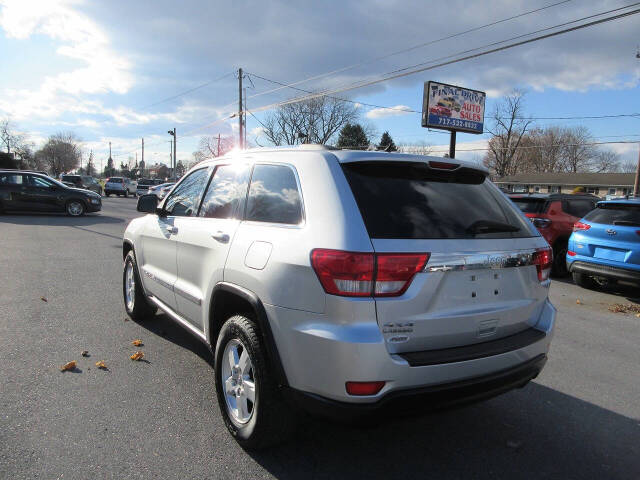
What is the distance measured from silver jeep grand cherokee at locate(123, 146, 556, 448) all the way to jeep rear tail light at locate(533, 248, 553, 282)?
0.02 m

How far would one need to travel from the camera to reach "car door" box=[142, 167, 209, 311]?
398cm

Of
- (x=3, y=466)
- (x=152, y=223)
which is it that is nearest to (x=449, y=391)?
(x=3, y=466)

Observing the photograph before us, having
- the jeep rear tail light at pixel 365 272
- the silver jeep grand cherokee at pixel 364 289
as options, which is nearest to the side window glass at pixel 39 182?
the silver jeep grand cherokee at pixel 364 289

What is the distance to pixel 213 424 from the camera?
3.11 m

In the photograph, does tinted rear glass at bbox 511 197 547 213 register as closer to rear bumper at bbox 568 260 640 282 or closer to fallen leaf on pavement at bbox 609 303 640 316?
rear bumper at bbox 568 260 640 282

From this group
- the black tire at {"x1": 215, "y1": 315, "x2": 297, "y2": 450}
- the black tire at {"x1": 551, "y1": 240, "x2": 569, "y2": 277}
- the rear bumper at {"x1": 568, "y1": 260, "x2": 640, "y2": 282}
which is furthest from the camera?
the black tire at {"x1": 551, "y1": 240, "x2": 569, "y2": 277}

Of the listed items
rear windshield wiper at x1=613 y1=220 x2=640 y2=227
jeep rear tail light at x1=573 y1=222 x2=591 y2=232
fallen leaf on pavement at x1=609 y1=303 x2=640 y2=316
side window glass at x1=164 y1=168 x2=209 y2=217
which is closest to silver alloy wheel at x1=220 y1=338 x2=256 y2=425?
side window glass at x1=164 y1=168 x2=209 y2=217

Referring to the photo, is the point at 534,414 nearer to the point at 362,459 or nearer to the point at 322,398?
the point at 362,459

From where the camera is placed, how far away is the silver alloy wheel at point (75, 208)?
18797 millimetres

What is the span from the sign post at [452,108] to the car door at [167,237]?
23786mm

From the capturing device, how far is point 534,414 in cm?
337

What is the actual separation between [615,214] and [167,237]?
6.86 m

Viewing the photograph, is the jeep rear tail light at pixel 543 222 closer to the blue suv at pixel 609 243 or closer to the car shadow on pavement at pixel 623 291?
the car shadow on pavement at pixel 623 291

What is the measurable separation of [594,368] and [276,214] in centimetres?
348
